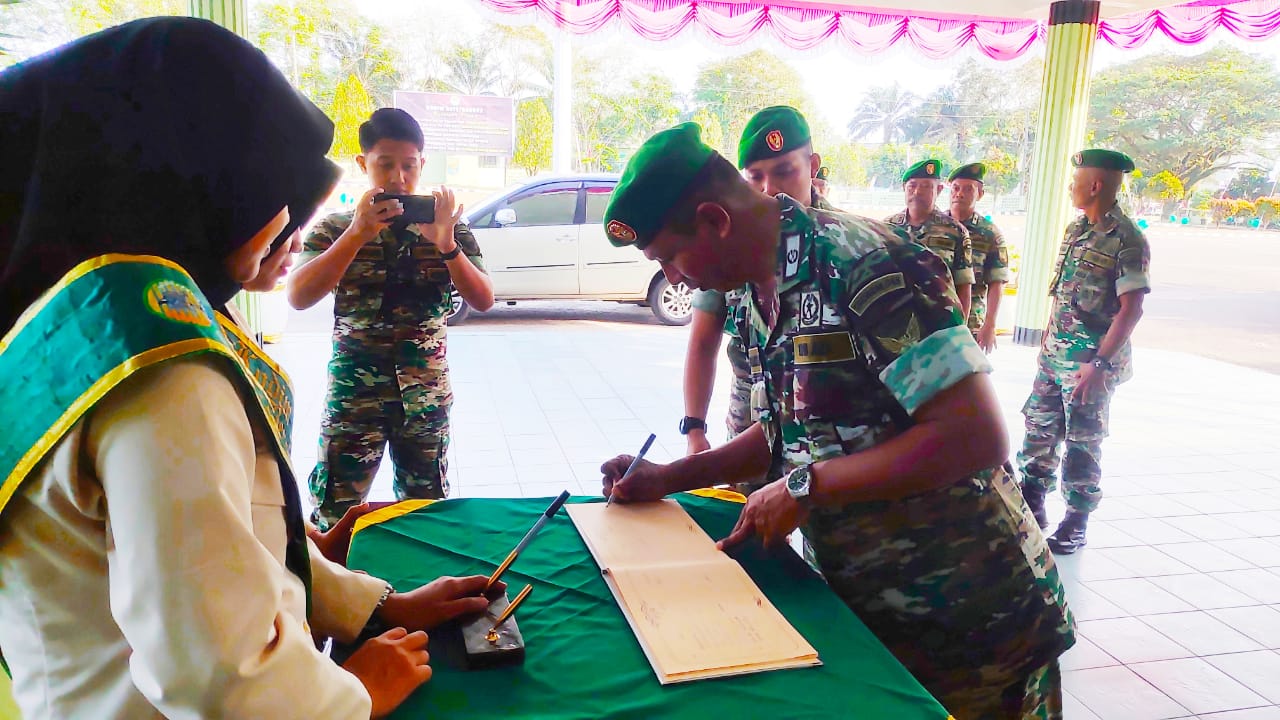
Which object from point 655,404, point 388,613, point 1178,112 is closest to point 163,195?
point 388,613

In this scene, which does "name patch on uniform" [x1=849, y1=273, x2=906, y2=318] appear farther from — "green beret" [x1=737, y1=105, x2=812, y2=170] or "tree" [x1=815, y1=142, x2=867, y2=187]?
"tree" [x1=815, y1=142, x2=867, y2=187]

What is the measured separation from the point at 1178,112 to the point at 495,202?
9684mm

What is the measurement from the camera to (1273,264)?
1351 cm

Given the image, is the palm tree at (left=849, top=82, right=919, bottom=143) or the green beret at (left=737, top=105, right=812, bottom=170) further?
the palm tree at (left=849, top=82, right=919, bottom=143)

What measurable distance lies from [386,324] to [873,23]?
18.3 ft

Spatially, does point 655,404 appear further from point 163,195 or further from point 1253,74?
point 1253,74

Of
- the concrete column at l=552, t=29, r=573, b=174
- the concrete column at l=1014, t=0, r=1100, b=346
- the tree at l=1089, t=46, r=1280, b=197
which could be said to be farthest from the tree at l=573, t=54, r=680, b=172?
the tree at l=1089, t=46, r=1280, b=197

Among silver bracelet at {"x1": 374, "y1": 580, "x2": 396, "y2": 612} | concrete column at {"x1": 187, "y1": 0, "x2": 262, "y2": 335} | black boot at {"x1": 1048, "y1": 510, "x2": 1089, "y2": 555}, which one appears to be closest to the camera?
silver bracelet at {"x1": 374, "y1": 580, "x2": 396, "y2": 612}

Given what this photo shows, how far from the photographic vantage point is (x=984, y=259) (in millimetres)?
3965

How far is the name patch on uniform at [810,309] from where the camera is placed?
112 centimetres

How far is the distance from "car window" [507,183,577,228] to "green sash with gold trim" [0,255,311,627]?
6495mm

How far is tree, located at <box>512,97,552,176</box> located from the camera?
33.2ft

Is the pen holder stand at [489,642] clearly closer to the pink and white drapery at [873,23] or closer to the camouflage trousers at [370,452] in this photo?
the camouflage trousers at [370,452]

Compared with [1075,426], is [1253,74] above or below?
above
